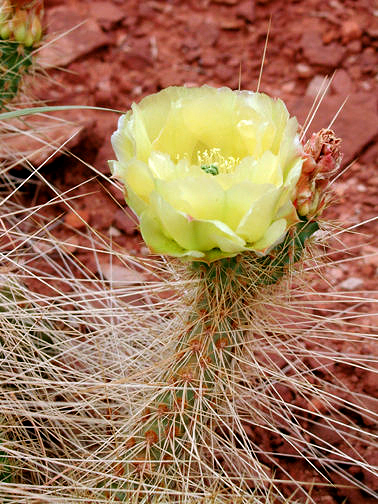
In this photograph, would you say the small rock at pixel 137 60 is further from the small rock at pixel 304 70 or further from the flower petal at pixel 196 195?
the flower petal at pixel 196 195

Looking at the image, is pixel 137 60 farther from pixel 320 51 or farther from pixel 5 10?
pixel 5 10

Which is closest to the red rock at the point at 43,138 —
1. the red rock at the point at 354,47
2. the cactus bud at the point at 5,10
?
the cactus bud at the point at 5,10

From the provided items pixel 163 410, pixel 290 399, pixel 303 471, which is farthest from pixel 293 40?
pixel 163 410

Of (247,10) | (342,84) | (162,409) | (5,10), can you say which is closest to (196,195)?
(162,409)

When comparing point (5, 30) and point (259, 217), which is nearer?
point (259, 217)

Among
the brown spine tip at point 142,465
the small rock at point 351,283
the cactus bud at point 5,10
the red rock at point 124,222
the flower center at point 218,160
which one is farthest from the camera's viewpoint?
the red rock at point 124,222

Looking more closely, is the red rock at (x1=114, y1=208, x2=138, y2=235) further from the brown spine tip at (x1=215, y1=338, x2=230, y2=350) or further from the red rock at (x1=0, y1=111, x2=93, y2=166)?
the brown spine tip at (x1=215, y1=338, x2=230, y2=350)
